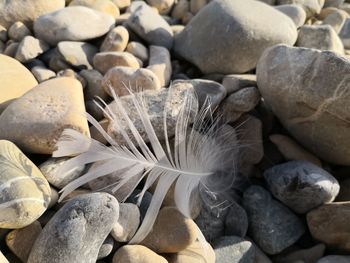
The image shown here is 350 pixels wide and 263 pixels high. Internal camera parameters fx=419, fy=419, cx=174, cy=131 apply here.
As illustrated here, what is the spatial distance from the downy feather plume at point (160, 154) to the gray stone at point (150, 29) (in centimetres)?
100

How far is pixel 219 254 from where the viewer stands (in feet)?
8.09

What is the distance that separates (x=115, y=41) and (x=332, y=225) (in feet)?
6.73

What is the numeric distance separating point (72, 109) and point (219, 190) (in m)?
1.05

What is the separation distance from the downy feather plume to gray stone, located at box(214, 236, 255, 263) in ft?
1.01

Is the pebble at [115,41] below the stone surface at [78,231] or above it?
above

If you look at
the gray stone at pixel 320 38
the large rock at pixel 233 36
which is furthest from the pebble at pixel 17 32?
the gray stone at pixel 320 38

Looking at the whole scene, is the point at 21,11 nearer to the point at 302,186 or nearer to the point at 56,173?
the point at 56,173

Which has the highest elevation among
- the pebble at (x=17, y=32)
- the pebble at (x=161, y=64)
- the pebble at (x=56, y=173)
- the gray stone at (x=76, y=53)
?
the pebble at (x=17, y=32)

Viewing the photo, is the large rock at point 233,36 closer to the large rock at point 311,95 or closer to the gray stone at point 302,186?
the large rock at point 311,95

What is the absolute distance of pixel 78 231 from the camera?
192 centimetres

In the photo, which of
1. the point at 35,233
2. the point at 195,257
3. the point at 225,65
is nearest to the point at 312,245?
the point at 195,257

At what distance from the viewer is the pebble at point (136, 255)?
207cm

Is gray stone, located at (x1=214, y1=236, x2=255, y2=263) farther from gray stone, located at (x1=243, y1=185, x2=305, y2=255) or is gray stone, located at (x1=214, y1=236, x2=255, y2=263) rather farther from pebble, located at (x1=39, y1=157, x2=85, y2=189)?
pebble, located at (x1=39, y1=157, x2=85, y2=189)

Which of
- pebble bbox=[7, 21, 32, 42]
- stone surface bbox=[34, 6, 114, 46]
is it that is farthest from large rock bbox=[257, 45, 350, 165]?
pebble bbox=[7, 21, 32, 42]
